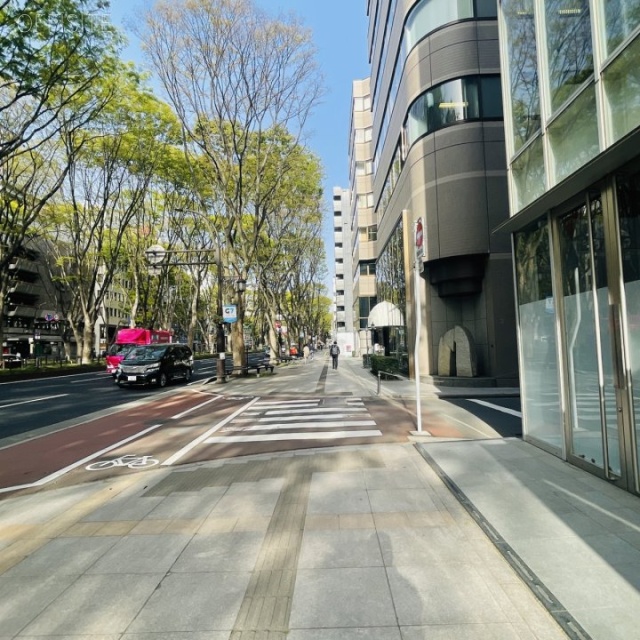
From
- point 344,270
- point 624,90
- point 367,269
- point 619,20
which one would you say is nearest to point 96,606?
point 624,90

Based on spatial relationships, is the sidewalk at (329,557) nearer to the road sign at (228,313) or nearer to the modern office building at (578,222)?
the modern office building at (578,222)

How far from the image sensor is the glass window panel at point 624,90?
450 centimetres

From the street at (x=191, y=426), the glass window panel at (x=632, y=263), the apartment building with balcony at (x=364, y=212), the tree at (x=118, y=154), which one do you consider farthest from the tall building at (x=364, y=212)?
the glass window panel at (x=632, y=263)

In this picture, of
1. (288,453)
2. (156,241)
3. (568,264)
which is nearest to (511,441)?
(568,264)

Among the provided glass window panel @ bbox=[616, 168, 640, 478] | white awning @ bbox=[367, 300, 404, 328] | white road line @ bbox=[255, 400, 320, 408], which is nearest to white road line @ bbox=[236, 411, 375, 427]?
white road line @ bbox=[255, 400, 320, 408]

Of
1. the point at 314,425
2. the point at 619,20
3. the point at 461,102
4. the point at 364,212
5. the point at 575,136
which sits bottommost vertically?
the point at 314,425

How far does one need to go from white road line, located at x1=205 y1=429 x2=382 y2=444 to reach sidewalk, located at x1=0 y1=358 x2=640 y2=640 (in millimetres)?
2435

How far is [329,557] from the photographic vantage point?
370 cm

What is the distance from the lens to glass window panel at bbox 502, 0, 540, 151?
6845 millimetres

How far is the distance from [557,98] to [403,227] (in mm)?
15083

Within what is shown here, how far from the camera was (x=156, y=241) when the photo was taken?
115ft

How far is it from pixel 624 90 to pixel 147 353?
65.7 feet

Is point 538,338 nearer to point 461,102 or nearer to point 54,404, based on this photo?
point 461,102

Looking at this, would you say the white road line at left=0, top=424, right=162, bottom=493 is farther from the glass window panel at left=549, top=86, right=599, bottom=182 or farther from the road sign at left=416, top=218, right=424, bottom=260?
the glass window panel at left=549, top=86, right=599, bottom=182
